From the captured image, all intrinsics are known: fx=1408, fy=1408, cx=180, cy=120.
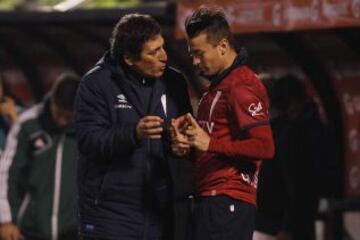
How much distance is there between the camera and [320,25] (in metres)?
7.95

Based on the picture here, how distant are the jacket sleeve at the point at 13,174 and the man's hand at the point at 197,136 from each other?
2762 millimetres

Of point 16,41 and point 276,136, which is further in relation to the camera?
point 16,41

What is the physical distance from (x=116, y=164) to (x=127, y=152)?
98mm

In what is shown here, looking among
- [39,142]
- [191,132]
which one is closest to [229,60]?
[191,132]

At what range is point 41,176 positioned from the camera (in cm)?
796

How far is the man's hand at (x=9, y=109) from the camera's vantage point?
8898 mm

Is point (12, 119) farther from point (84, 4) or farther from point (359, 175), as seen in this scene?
point (84, 4)

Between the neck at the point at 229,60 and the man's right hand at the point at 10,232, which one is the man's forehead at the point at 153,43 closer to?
the neck at the point at 229,60

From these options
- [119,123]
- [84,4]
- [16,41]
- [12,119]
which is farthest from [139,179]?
[84,4]

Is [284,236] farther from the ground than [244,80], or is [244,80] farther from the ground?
[244,80]

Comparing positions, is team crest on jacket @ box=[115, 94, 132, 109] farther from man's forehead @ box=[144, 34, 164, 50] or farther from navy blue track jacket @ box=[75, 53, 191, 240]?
man's forehead @ box=[144, 34, 164, 50]

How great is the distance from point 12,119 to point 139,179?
3315mm

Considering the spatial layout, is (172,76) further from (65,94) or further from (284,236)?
(284,236)

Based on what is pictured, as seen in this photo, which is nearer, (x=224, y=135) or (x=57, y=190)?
(x=224, y=135)
